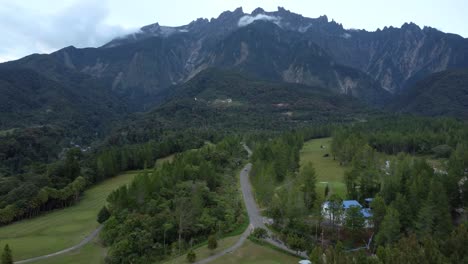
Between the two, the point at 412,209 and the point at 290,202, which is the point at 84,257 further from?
the point at 412,209

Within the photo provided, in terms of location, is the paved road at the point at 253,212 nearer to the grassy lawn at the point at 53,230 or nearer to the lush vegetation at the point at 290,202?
the lush vegetation at the point at 290,202

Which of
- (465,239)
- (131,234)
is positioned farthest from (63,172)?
(465,239)

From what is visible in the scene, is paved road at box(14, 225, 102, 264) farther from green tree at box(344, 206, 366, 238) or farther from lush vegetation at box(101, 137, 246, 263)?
green tree at box(344, 206, 366, 238)

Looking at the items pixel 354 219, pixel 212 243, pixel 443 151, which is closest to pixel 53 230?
pixel 212 243

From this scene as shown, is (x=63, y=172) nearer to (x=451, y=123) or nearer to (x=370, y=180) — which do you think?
(x=370, y=180)

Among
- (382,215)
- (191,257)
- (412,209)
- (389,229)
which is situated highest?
(412,209)

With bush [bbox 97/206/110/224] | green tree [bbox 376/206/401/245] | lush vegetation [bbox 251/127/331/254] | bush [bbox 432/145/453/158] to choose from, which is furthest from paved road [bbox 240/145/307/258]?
bush [bbox 432/145/453/158]

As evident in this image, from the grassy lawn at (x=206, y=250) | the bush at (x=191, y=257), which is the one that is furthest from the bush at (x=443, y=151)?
the bush at (x=191, y=257)
